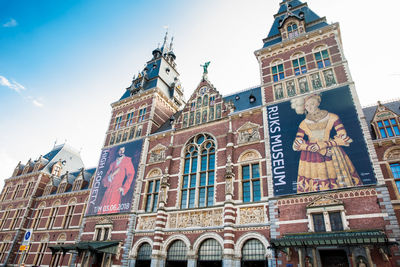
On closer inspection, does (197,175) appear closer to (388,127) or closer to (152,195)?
(152,195)

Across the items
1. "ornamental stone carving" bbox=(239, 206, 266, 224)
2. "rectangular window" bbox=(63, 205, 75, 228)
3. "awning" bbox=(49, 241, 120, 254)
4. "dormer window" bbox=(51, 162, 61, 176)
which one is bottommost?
"awning" bbox=(49, 241, 120, 254)

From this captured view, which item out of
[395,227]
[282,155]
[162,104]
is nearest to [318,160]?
[282,155]

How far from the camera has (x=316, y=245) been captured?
538 inches

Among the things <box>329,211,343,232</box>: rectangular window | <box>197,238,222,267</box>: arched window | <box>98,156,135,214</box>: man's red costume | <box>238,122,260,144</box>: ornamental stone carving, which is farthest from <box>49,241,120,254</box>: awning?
<box>329,211,343,232</box>: rectangular window

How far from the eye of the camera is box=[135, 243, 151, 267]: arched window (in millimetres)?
20625

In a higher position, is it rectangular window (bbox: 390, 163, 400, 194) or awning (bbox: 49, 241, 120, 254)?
rectangular window (bbox: 390, 163, 400, 194)

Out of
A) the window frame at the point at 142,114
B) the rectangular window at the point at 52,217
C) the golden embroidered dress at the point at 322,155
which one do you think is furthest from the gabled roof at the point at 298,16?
the rectangular window at the point at 52,217

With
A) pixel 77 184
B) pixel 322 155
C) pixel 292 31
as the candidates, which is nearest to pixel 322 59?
pixel 292 31

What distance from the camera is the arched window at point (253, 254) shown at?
54.0ft

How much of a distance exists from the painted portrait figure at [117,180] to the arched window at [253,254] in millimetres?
12462

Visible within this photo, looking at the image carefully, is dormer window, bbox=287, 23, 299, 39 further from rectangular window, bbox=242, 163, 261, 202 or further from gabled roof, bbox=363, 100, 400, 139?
rectangular window, bbox=242, 163, 261, 202

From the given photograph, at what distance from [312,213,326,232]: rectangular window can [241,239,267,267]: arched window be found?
11.7ft

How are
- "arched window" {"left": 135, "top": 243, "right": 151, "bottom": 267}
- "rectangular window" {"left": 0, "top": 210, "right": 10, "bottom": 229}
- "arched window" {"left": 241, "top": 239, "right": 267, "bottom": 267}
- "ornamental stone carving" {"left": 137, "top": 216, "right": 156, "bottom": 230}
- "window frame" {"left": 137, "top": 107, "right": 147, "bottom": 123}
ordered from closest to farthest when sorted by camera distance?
"arched window" {"left": 241, "top": 239, "right": 267, "bottom": 267} → "arched window" {"left": 135, "top": 243, "right": 151, "bottom": 267} → "ornamental stone carving" {"left": 137, "top": 216, "right": 156, "bottom": 230} → "window frame" {"left": 137, "top": 107, "right": 147, "bottom": 123} → "rectangular window" {"left": 0, "top": 210, "right": 10, "bottom": 229}

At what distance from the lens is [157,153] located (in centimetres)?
2552
